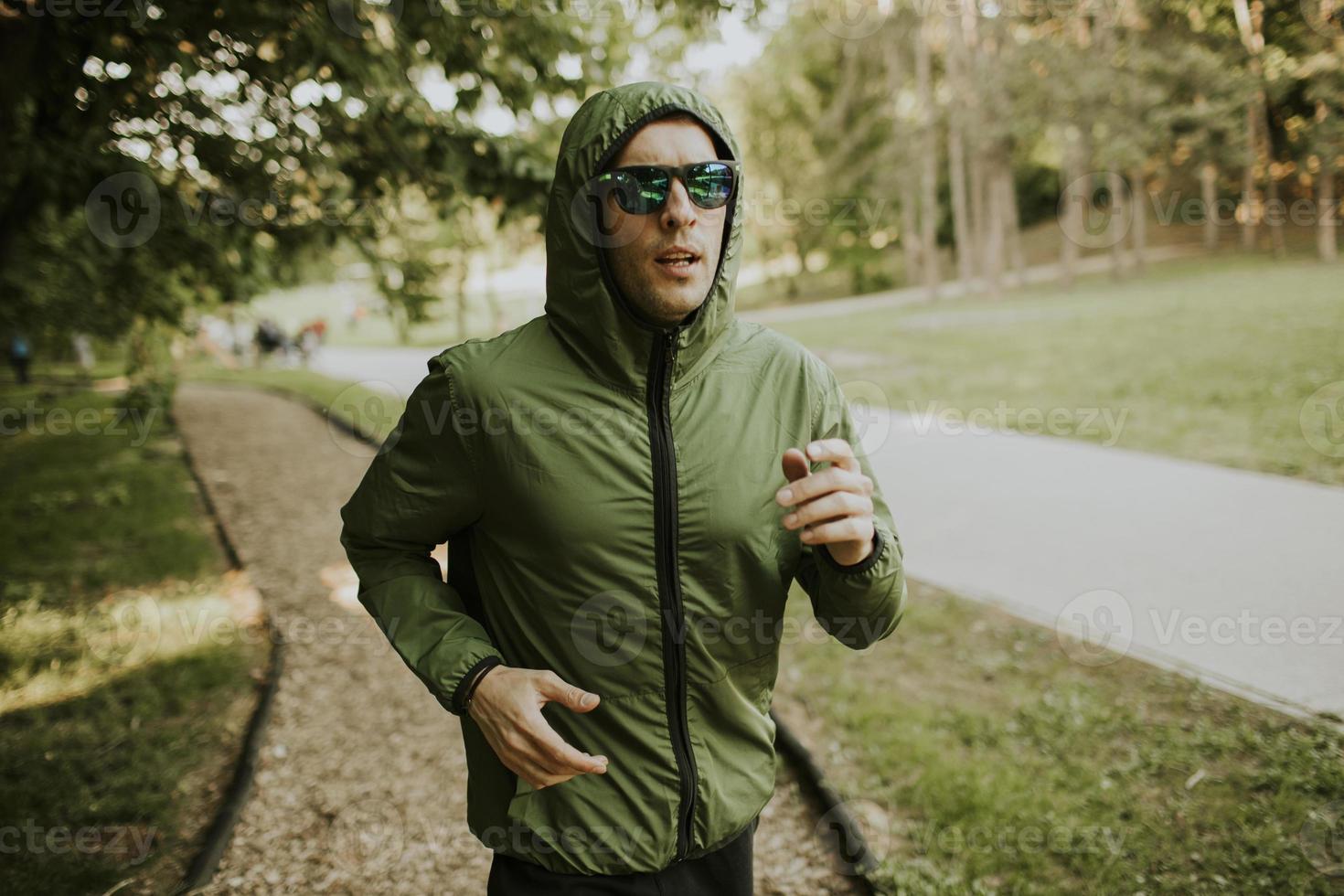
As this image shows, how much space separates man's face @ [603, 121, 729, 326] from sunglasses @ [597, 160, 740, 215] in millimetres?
12

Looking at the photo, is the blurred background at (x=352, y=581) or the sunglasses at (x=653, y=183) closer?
the sunglasses at (x=653, y=183)

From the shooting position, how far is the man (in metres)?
1.44

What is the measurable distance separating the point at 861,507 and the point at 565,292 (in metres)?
0.68

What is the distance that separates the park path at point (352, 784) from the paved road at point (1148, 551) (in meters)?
2.24

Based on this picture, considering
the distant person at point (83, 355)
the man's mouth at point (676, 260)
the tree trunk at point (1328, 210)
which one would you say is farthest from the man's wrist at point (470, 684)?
the distant person at point (83, 355)

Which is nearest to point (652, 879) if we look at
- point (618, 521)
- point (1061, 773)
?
point (618, 521)

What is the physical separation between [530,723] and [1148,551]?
17.5 feet

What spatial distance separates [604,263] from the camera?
148cm

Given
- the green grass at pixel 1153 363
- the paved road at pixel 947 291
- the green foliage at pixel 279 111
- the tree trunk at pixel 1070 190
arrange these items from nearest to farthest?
the green foliage at pixel 279 111
the green grass at pixel 1153 363
the tree trunk at pixel 1070 190
the paved road at pixel 947 291

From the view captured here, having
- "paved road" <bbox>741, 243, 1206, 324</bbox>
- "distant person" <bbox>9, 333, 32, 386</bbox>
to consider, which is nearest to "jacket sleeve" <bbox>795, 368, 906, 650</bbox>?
"distant person" <bbox>9, 333, 32, 386</bbox>

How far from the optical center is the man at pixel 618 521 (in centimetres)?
144

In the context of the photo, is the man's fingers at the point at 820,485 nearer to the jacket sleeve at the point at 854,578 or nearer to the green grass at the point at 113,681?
the jacket sleeve at the point at 854,578

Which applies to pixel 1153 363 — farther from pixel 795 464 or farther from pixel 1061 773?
pixel 795 464

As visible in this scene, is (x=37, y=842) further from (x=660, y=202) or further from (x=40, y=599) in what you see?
(x=660, y=202)
